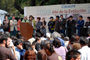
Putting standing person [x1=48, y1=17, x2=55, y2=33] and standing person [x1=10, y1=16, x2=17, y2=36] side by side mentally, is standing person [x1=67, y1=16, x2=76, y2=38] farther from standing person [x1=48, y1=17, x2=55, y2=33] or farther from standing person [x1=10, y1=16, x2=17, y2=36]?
standing person [x1=10, y1=16, x2=17, y2=36]

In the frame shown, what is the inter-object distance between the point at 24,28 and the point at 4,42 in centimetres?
804

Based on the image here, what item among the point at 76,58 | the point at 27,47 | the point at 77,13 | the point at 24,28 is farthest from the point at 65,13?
the point at 76,58

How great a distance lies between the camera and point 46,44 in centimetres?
423

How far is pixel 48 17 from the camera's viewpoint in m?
13.3

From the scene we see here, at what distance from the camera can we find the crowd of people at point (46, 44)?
4165 millimetres

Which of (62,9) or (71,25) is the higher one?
(62,9)

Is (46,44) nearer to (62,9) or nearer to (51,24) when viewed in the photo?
(51,24)

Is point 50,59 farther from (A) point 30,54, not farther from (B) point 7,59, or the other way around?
(B) point 7,59

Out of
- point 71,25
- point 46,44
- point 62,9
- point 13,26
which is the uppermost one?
point 46,44

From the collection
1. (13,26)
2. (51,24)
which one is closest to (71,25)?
(51,24)

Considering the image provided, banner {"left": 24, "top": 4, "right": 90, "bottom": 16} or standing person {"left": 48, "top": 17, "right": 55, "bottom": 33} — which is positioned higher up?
banner {"left": 24, "top": 4, "right": 90, "bottom": 16}

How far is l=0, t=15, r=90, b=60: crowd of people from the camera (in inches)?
164

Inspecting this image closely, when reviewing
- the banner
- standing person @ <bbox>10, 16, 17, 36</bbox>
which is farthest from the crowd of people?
the banner

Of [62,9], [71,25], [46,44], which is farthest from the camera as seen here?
[62,9]
